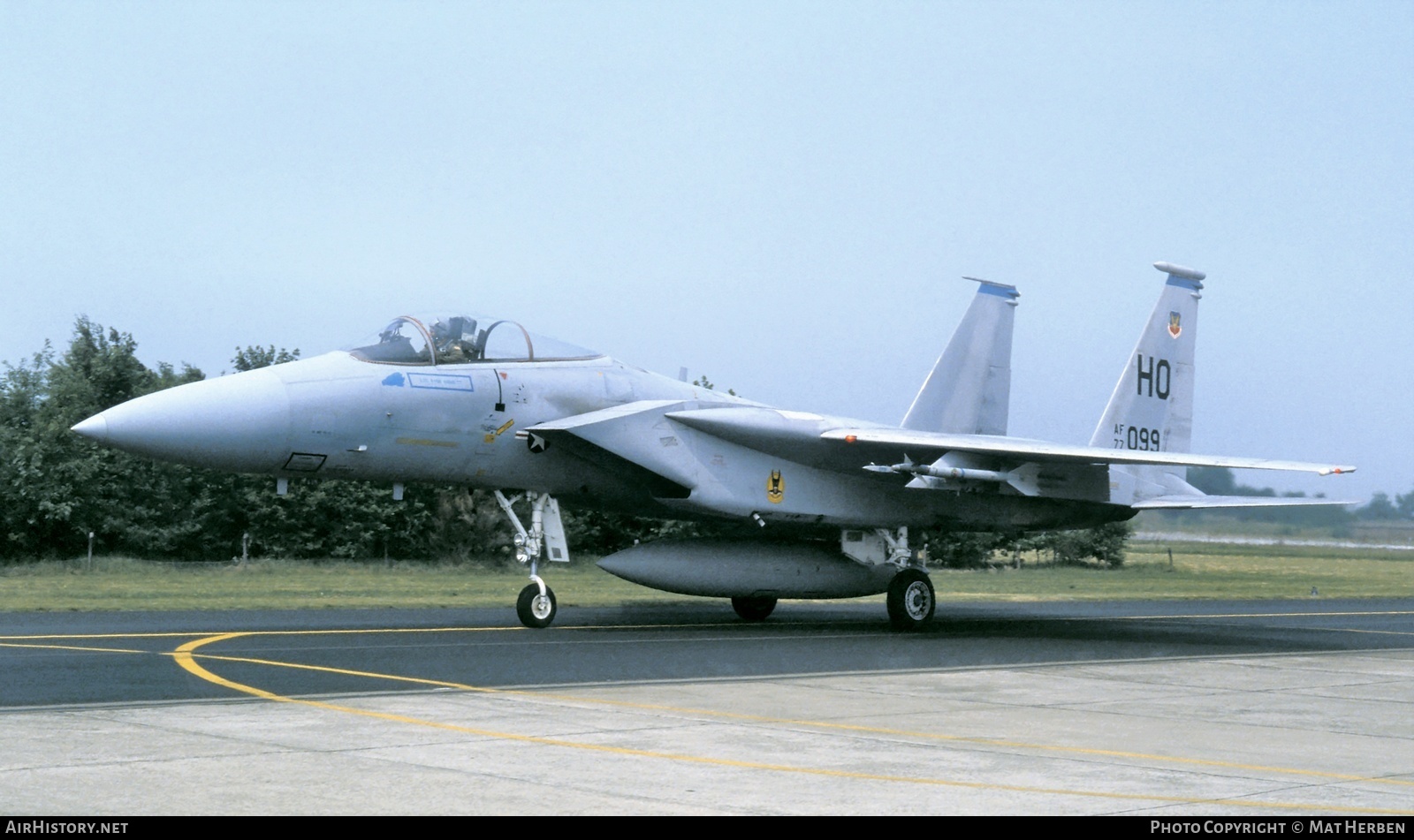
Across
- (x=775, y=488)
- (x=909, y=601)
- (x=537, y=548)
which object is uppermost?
(x=775, y=488)

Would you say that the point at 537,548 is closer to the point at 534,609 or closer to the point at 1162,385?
the point at 534,609

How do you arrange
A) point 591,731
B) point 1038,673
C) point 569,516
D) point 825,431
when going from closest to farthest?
point 591,731 → point 1038,673 → point 825,431 → point 569,516

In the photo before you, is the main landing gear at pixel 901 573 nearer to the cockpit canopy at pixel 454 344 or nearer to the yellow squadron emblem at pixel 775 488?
the yellow squadron emblem at pixel 775 488

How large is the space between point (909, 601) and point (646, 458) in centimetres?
375

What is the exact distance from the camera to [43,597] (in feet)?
66.0

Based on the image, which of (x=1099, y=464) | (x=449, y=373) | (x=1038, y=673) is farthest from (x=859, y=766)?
(x=1099, y=464)

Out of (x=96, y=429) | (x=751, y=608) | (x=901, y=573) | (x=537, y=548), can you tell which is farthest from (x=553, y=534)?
(x=96, y=429)

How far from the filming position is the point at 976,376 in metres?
20.3

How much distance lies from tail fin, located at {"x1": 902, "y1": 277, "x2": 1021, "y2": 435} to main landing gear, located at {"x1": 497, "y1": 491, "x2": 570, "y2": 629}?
6.31m

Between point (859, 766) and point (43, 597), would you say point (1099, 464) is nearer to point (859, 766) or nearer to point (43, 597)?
point (859, 766)

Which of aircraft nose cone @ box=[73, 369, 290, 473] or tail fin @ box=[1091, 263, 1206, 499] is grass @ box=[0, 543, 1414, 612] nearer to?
tail fin @ box=[1091, 263, 1206, 499]

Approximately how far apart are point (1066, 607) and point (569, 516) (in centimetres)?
1362

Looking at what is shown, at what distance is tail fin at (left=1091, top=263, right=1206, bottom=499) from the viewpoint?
20406 millimetres

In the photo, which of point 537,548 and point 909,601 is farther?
point 909,601
